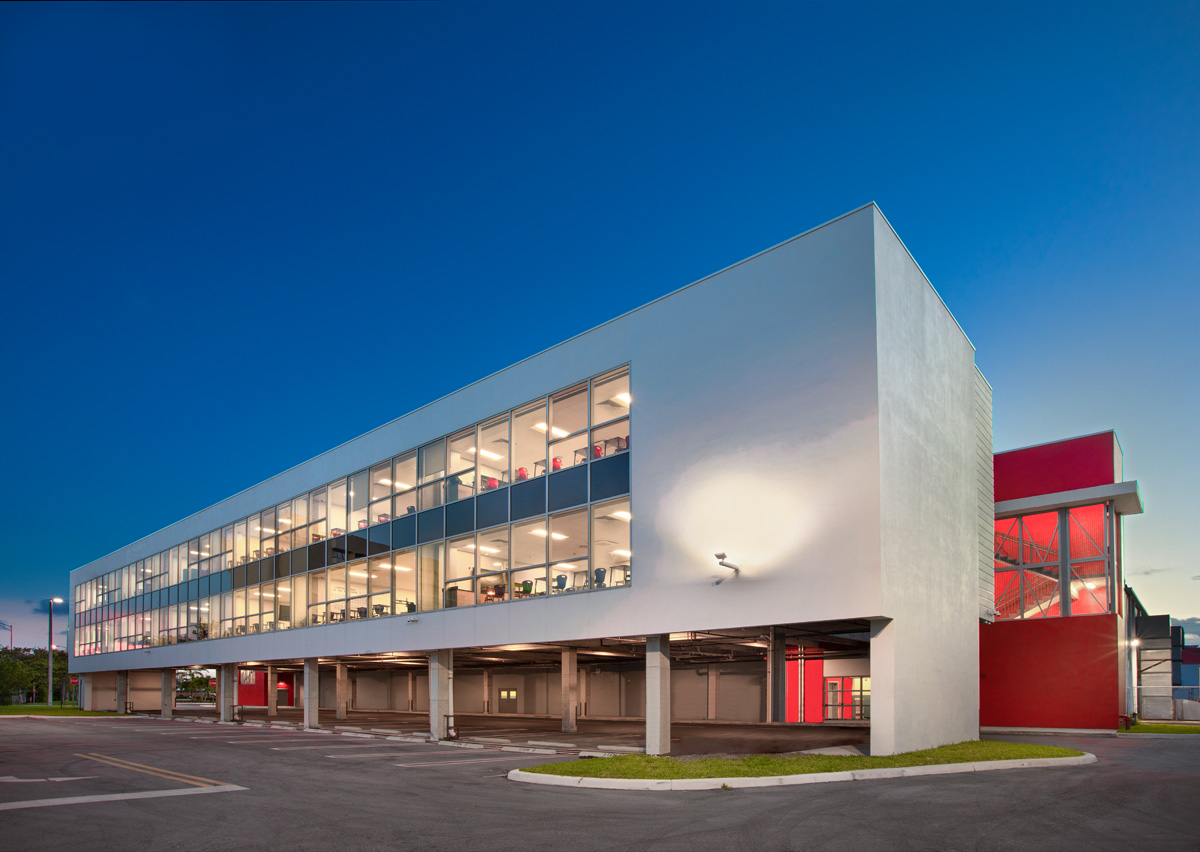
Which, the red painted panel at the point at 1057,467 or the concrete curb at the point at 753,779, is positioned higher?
the red painted panel at the point at 1057,467

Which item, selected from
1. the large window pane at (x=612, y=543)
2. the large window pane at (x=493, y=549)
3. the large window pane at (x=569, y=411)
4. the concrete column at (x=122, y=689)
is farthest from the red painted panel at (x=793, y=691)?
the concrete column at (x=122, y=689)

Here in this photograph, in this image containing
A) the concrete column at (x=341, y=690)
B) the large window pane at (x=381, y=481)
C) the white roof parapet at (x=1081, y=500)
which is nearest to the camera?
the white roof parapet at (x=1081, y=500)

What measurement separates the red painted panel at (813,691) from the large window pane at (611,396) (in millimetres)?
21196

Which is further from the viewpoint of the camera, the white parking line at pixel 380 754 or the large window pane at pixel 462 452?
the large window pane at pixel 462 452

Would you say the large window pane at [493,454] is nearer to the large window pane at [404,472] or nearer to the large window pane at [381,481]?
the large window pane at [404,472]

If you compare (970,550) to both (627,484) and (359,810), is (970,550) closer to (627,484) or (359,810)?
(627,484)

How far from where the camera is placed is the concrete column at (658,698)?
1809cm

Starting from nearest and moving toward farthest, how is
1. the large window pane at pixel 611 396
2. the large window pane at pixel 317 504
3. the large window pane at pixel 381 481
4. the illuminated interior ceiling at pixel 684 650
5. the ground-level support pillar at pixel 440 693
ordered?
the large window pane at pixel 611 396 → the illuminated interior ceiling at pixel 684 650 → the ground-level support pillar at pixel 440 693 → the large window pane at pixel 381 481 → the large window pane at pixel 317 504

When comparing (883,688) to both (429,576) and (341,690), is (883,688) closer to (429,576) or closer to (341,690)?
(429,576)

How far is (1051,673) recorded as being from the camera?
1053 inches

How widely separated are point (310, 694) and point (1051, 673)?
27191mm

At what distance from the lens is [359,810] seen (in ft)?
37.7

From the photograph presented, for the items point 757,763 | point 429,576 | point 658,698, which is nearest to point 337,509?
point 429,576

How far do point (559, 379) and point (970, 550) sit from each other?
11962 mm
